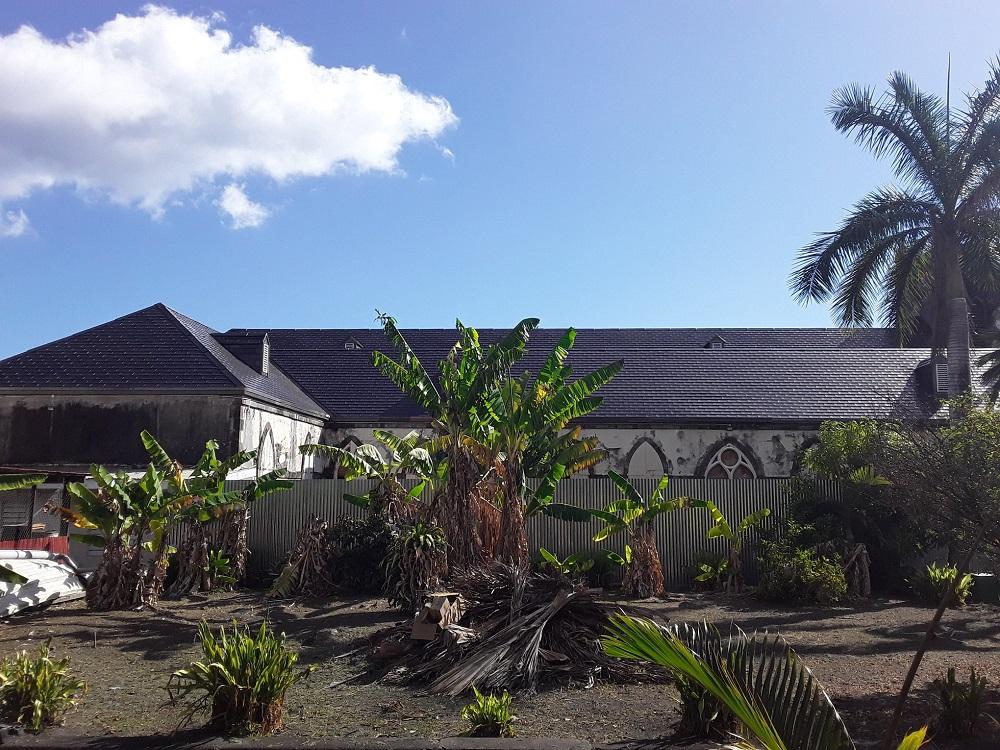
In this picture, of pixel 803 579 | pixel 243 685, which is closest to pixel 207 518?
pixel 243 685

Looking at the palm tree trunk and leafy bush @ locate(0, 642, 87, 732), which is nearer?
leafy bush @ locate(0, 642, 87, 732)

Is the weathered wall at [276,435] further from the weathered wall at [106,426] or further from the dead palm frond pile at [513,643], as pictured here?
the dead palm frond pile at [513,643]

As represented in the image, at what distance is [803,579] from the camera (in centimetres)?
1402

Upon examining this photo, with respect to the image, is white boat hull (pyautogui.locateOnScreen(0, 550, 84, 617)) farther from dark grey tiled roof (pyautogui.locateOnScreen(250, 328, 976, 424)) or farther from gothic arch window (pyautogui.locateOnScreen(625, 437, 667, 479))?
gothic arch window (pyautogui.locateOnScreen(625, 437, 667, 479))

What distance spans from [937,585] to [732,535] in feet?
11.7

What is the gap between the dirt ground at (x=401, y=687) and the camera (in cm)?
695

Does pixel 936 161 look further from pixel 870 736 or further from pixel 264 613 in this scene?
pixel 264 613

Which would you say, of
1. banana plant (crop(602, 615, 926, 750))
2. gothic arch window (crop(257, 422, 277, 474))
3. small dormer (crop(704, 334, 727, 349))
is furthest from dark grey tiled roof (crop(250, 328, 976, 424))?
banana plant (crop(602, 615, 926, 750))

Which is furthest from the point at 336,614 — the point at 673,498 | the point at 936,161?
the point at 936,161

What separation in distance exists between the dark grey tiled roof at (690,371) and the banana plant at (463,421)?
11.9 meters

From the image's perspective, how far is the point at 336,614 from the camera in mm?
12984

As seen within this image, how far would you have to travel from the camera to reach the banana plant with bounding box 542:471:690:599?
49.2 feet

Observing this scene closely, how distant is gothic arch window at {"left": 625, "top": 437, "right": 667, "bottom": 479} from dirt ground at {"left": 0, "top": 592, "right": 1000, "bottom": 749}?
10100 millimetres

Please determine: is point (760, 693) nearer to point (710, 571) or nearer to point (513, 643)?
point (513, 643)
